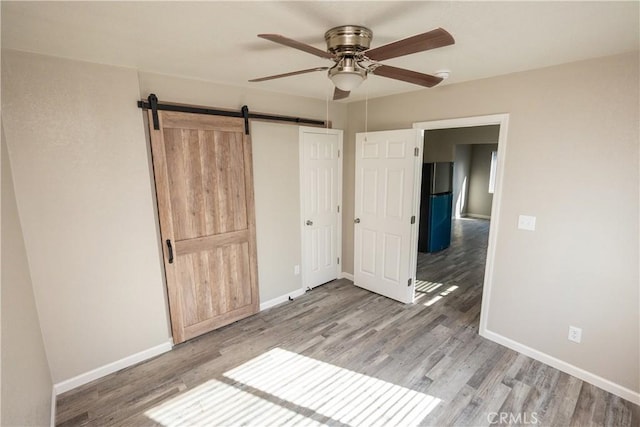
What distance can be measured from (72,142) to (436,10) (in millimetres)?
2482

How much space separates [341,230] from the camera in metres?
4.14

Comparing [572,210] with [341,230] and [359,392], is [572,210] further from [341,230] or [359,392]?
[341,230]

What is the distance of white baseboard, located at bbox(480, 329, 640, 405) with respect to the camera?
211 cm

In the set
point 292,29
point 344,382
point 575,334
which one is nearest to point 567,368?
point 575,334

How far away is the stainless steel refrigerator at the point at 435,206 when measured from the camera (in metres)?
5.18

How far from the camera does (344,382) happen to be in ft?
7.54

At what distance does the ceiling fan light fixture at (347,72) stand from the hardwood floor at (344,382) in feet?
7.05

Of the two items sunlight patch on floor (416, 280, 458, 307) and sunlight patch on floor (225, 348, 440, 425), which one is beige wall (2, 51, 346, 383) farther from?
sunlight patch on floor (416, 280, 458, 307)

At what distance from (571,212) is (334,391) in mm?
2292

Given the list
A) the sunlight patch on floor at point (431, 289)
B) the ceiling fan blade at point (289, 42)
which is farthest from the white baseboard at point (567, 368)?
the ceiling fan blade at point (289, 42)

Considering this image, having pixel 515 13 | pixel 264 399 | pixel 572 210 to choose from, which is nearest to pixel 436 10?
pixel 515 13

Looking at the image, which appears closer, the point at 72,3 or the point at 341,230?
the point at 72,3

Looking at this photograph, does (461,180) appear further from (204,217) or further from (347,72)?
(347,72)

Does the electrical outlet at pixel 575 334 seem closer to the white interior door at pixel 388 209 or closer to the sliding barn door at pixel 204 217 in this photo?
the white interior door at pixel 388 209
